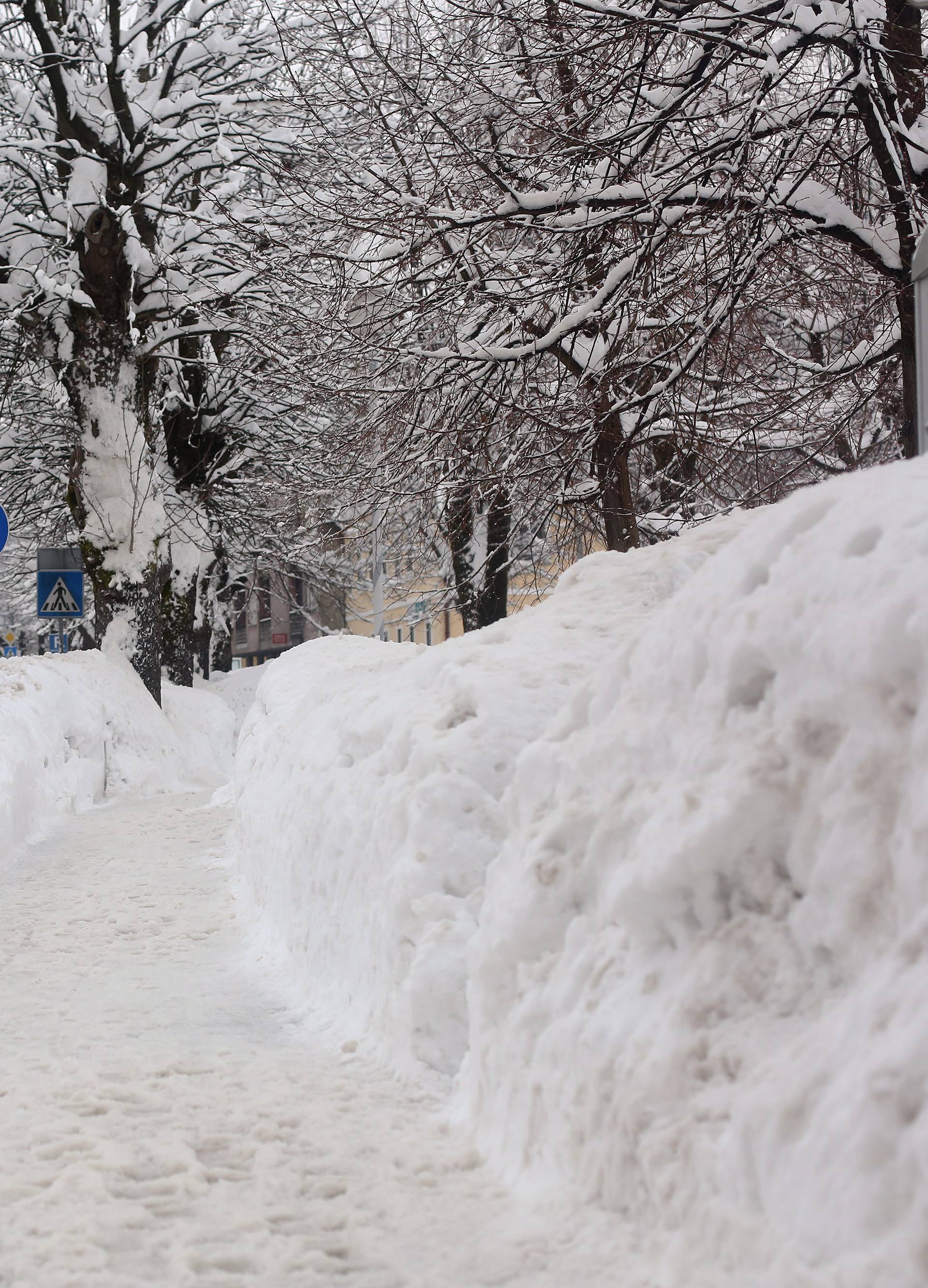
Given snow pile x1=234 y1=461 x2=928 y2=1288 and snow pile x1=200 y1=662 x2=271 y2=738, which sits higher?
snow pile x1=200 y1=662 x2=271 y2=738

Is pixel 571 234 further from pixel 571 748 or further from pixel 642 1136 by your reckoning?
pixel 642 1136

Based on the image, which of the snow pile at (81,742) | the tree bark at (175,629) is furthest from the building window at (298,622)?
the snow pile at (81,742)

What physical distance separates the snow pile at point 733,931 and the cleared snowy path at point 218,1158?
0.61ft

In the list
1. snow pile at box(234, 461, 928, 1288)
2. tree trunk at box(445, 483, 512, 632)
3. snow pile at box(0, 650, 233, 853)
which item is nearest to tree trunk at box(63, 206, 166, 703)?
snow pile at box(0, 650, 233, 853)

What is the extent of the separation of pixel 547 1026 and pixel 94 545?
14.6 metres

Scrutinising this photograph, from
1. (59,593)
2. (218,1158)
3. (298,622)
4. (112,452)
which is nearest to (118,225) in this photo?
(112,452)

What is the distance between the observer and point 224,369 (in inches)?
806

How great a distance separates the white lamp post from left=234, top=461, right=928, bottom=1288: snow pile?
2658mm

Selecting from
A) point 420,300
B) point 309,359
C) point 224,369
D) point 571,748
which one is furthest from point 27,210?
point 571,748

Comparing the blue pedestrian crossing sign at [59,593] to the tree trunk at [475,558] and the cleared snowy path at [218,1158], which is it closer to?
the tree trunk at [475,558]

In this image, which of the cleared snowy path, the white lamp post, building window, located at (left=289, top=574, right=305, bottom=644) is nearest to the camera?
the cleared snowy path

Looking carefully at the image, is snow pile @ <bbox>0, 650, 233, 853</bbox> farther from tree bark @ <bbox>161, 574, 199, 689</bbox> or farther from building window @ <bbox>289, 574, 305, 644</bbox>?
building window @ <bbox>289, 574, 305, 644</bbox>

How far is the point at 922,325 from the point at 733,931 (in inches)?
146

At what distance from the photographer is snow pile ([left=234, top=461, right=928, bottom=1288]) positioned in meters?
1.94
